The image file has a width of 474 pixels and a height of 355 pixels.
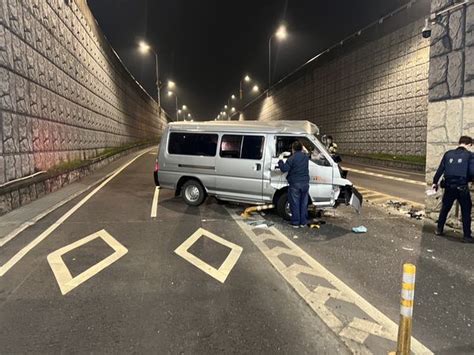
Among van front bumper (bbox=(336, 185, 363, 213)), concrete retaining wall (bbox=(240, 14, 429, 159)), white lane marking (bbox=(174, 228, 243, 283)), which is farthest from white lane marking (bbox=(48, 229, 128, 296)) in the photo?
concrete retaining wall (bbox=(240, 14, 429, 159))

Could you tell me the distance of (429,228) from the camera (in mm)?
7547

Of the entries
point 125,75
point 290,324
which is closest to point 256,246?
point 290,324

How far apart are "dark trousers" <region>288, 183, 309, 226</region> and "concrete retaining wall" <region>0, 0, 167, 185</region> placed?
743cm

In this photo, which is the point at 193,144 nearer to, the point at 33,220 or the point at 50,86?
the point at 33,220

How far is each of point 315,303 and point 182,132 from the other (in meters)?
6.79

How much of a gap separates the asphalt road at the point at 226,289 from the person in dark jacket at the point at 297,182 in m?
0.42

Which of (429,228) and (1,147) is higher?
(1,147)

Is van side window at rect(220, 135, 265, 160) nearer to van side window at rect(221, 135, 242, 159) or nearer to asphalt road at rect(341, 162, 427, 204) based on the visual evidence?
van side window at rect(221, 135, 242, 159)

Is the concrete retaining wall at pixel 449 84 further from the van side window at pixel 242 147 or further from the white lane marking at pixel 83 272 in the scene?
the white lane marking at pixel 83 272

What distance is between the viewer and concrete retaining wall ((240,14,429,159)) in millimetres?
19203

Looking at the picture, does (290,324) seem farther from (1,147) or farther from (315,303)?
(1,147)

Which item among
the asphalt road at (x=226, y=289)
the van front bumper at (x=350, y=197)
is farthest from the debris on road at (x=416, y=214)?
the van front bumper at (x=350, y=197)

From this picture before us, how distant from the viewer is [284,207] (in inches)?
321

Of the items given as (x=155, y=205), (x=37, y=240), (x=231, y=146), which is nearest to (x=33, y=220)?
(x=37, y=240)
